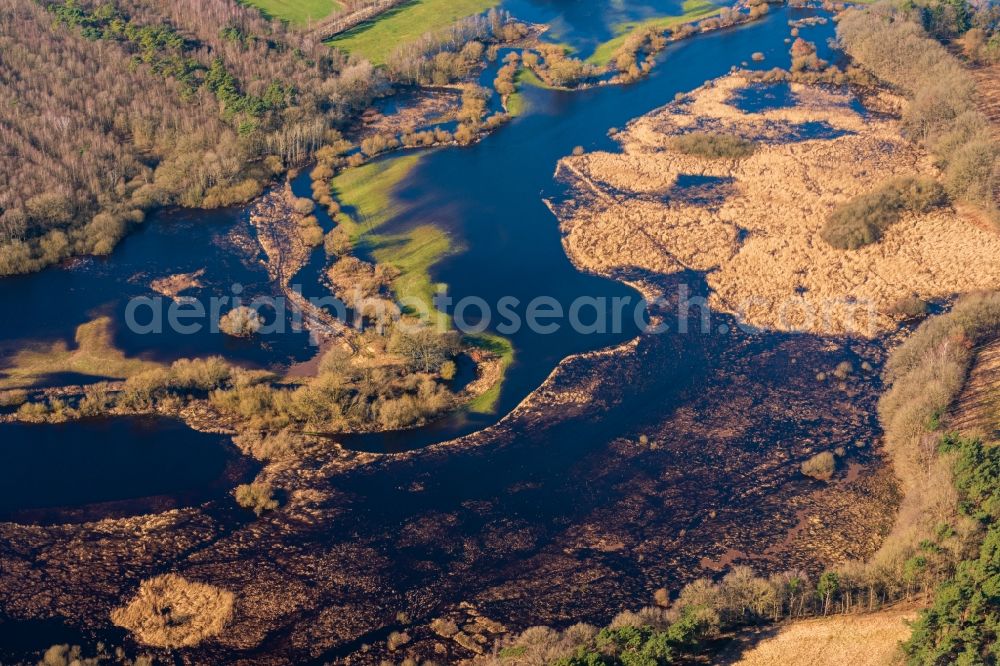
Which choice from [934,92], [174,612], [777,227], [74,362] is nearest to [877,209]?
[777,227]

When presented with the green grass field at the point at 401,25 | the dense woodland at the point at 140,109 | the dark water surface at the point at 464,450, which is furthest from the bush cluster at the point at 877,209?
the green grass field at the point at 401,25

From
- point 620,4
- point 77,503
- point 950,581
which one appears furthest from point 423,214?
point 620,4

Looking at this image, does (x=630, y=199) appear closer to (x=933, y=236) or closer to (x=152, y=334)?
(x=933, y=236)

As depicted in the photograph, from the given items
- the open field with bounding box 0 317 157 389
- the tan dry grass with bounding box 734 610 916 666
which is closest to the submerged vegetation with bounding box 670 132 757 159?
the open field with bounding box 0 317 157 389

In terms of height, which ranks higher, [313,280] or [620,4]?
[620,4]

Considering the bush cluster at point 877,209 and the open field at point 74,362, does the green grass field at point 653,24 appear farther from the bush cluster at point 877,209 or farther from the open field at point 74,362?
the open field at point 74,362

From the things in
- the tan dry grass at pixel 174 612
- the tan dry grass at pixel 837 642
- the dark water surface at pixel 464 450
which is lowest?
the tan dry grass at pixel 837 642
